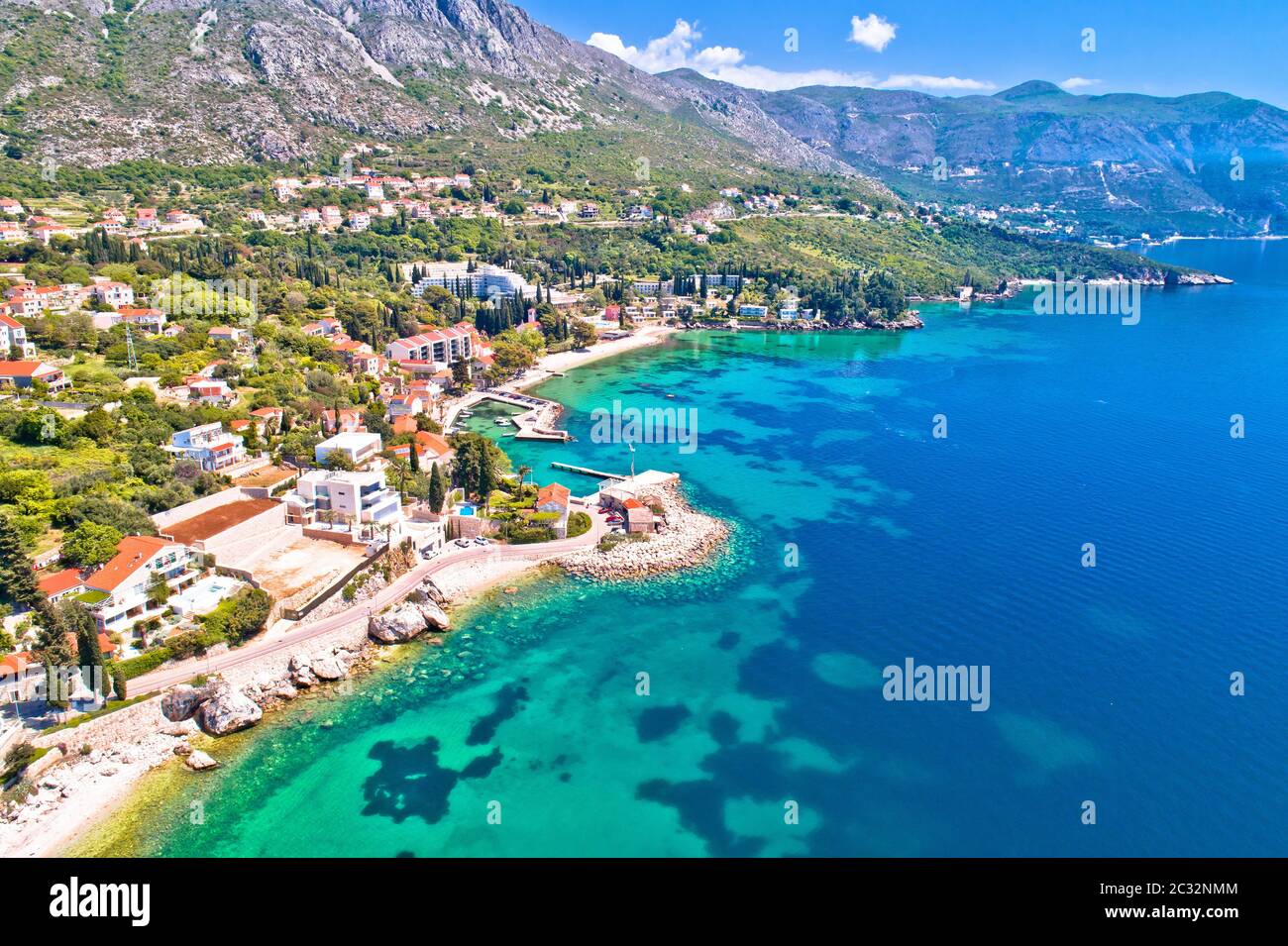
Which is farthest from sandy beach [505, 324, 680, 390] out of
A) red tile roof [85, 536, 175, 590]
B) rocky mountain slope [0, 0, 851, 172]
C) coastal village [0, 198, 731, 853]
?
rocky mountain slope [0, 0, 851, 172]

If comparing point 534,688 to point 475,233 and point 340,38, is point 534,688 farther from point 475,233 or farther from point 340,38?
point 340,38

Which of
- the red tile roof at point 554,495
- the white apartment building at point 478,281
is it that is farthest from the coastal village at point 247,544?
the white apartment building at point 478,281

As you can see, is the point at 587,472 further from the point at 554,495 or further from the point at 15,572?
→ the point at 15,572

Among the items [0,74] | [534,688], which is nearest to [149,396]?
[534,688]

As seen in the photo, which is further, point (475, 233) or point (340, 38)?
point (340, 38)

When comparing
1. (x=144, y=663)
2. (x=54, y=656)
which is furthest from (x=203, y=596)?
(x=54, y=656)

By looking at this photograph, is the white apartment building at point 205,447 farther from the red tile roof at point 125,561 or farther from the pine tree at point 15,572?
the pine tree at point 15,572

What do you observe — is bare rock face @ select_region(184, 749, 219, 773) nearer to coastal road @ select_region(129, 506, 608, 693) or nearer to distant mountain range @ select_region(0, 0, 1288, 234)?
coastal road @ select_region(129, 506, 608, 693)
